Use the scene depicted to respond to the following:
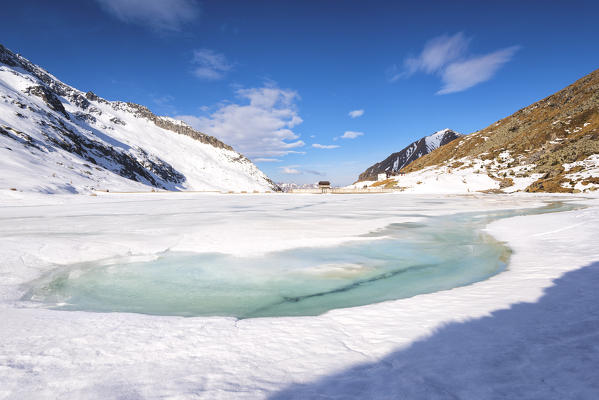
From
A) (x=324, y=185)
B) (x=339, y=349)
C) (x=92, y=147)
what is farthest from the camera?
(x=92, y=147)

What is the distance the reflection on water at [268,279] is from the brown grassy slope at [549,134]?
35.4 meters

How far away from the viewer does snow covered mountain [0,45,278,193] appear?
4347 cm

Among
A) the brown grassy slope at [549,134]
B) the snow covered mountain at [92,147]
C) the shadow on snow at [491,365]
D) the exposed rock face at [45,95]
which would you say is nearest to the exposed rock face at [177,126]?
the snow covered mountain at [92,147]

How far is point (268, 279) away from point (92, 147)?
4256 inches

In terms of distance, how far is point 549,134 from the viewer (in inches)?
1833

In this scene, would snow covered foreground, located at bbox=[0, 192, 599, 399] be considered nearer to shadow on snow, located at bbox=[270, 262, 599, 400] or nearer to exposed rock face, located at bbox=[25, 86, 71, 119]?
shadow on snow, located at bbox=[270, 262, 599, 400]

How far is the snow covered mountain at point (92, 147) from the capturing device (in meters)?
43.5

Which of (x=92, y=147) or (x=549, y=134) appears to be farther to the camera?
(x=92, y=147)

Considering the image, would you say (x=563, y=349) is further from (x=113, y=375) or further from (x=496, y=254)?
(x=496, y=254)

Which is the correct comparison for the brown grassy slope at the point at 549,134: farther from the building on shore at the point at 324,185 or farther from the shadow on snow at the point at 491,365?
the shadow on snow at the point at 491,365

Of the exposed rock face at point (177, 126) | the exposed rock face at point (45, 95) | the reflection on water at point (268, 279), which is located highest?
the exposed rock face at point (177, 126)

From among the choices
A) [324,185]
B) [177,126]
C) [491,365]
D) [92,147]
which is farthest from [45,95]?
[491,365]

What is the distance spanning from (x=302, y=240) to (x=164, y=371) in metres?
5.80

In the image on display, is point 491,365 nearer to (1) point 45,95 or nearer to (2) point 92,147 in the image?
(2) point 92,147
